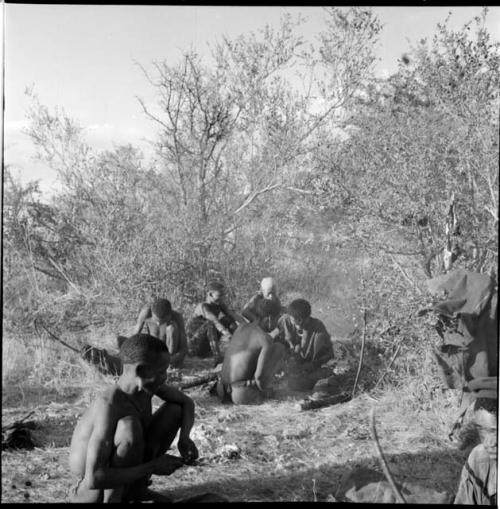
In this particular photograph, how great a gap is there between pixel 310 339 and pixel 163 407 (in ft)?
5.85

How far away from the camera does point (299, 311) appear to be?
190 inches

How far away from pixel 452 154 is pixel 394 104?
57 centimetres

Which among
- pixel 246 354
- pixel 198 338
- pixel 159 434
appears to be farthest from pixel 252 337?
pixel 159 434

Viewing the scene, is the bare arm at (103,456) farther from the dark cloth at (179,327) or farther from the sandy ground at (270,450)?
the dark cloth at (179,327)

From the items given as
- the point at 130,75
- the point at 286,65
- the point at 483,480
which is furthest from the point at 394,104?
the point at 483,480

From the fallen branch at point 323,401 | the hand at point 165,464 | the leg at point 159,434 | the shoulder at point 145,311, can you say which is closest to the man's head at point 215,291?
the shoulder at point 145,311

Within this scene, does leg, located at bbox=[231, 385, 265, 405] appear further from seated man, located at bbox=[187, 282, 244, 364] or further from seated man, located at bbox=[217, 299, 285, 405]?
seated man, located at bbox=[187, 282, 244, 364]

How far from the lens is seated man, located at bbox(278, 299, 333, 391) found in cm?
493

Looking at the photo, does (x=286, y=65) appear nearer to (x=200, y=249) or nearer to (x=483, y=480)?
(x=200, y=249)

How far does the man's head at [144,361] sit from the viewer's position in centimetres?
323

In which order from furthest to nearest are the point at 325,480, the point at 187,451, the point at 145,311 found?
the point at 145,311 < the point at 325,480 < the point at 187,451

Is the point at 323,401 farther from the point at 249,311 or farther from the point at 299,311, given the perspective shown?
the point at 249,311

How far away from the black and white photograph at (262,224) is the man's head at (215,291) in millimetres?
16

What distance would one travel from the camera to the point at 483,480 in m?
3.50
